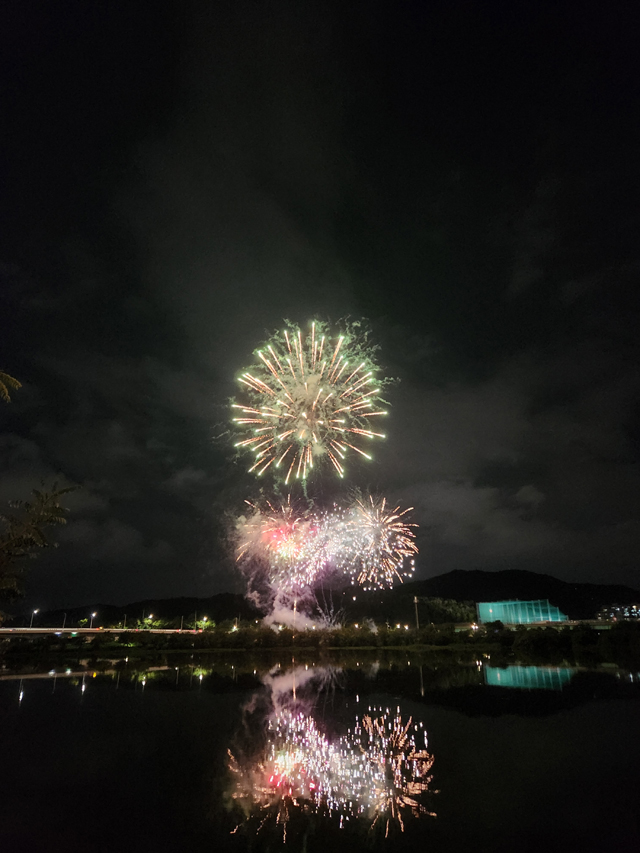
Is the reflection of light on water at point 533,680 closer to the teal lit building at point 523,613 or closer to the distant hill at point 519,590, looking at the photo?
the teal lit building at point 523,613

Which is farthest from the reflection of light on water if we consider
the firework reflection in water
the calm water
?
the firework reflection in water

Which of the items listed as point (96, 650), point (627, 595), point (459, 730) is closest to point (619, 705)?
point (459, 730)

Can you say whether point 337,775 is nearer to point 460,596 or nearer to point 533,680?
point 533,680

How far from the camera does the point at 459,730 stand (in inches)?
465

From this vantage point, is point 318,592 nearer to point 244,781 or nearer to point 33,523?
point 33,523

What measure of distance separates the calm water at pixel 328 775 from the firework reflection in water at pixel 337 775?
4 cm

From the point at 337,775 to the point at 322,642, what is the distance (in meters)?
49.9

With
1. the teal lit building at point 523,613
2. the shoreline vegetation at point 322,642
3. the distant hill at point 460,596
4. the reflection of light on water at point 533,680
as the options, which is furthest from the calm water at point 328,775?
the distant hill at point 460,596

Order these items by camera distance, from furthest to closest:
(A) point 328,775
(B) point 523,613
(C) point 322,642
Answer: (B) point 523,613
(C) point 322,642
(A) point 328,775

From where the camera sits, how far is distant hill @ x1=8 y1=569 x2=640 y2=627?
132 meters

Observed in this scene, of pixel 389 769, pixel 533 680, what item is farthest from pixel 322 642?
pixel 389 769

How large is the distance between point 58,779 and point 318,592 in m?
100

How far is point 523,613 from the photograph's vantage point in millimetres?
80250

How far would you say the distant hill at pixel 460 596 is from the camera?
131875mm
